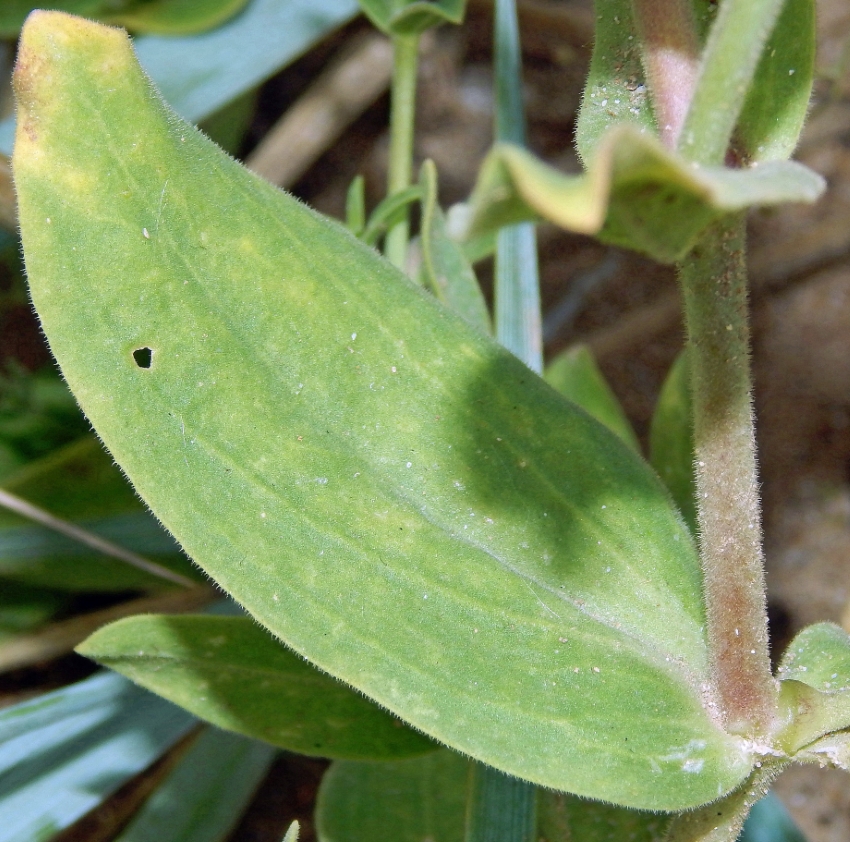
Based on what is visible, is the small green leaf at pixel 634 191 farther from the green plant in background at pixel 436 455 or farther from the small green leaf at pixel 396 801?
the small green leaf at pixel 396 801

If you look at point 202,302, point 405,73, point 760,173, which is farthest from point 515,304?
point 760,173

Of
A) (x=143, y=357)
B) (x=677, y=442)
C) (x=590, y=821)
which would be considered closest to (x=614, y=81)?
(x=143, y=357)

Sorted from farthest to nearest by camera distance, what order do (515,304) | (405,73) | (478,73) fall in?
(478,73)
(405,73)
(515,304)

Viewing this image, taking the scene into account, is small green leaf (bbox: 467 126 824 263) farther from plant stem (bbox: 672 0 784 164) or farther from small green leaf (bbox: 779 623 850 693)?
small green leaf (bbox: 779 623 850 693)

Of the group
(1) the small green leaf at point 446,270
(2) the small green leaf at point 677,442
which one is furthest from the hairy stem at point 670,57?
(2) the small green leaf at point 677,442

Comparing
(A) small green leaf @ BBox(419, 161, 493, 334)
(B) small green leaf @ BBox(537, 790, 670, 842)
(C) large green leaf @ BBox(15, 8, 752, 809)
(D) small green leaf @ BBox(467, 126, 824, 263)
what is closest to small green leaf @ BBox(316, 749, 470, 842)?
(B) small green leaf @ BBox(537, 790, 670, 842)

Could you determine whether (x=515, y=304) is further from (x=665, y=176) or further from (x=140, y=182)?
(x=665, y=176)

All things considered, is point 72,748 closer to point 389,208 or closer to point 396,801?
point 396,801
